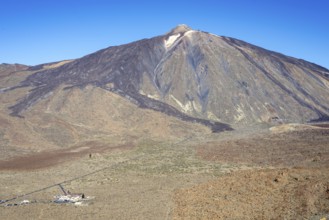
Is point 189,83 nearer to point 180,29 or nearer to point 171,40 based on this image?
point 171,40

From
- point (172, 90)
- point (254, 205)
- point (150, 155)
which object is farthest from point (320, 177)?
point (172, 90)

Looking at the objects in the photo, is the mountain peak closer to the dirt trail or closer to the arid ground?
the arid ground

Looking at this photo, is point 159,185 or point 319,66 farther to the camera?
point 319,66

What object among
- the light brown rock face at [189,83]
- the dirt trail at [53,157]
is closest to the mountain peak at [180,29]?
the light brown rock face at [189,83]

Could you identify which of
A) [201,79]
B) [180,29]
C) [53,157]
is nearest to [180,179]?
[53,157]

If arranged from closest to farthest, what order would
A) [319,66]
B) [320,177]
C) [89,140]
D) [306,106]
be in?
[320,177], [89,140], [306,106], [319,66]

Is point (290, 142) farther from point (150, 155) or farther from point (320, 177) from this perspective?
point (320, 177)

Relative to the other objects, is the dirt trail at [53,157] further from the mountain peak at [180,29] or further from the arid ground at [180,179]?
the mountain peak at [180,29]

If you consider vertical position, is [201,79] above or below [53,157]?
above

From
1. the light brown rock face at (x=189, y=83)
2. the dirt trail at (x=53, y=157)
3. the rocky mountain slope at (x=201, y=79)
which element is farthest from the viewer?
the rocky mountain slope at (x=201, y=79)
